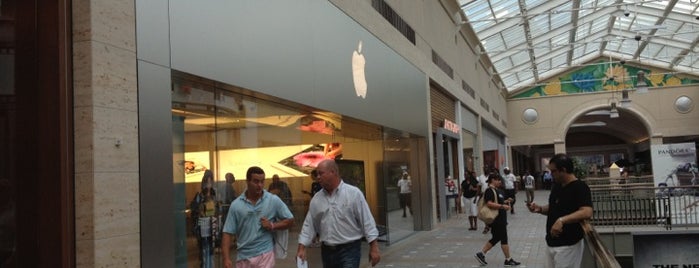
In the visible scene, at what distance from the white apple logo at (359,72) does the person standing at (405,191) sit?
3.70m

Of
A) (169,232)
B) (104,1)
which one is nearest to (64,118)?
(104,1)

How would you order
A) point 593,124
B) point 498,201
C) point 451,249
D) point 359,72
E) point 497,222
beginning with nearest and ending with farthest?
1. point 498,201
2. point 497,222
3. point 359,72
4. point 451,249
5. point 593,124

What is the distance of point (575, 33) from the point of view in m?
36.4

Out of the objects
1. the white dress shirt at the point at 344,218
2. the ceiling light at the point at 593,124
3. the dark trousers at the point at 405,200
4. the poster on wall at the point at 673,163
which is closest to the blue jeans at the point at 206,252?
the white dress shirt at the point at 344,218

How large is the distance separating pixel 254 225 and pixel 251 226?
1.1 inches

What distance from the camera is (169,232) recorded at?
5.09 meters

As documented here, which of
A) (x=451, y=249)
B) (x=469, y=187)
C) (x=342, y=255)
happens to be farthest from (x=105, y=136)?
(x=469, y=187)

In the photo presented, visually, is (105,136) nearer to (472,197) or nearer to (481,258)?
(481,258)

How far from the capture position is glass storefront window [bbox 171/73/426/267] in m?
5.70

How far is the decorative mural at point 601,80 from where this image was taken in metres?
42.8

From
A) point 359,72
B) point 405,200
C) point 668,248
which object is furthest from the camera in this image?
point 405,200

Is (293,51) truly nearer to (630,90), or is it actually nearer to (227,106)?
(227,106)

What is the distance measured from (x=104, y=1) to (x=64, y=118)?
94 centimetres

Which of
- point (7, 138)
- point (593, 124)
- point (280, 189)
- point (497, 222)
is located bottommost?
point (497, 222)
